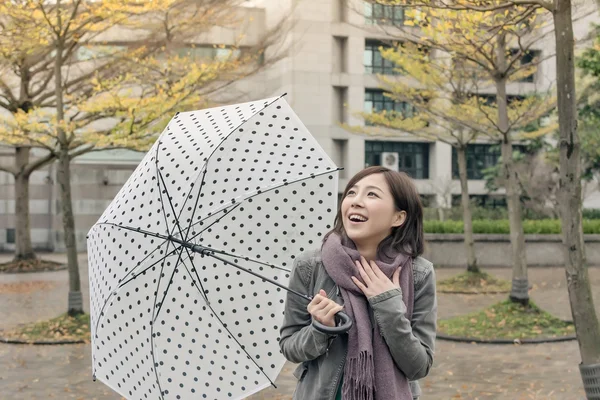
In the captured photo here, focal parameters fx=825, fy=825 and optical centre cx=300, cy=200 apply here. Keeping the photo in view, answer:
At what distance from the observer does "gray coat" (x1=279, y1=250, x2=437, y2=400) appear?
100 inches

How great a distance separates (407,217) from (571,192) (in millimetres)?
3713

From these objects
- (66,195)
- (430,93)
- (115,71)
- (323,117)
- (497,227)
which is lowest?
(497,227)

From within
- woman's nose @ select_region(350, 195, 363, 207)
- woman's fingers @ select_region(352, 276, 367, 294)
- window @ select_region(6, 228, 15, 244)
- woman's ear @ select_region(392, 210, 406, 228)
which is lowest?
window @ select_region(6, 228, 15, 244)

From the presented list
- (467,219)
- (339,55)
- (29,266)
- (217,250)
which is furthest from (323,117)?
(217,250)

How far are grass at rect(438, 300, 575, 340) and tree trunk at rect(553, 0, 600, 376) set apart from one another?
16.1ft

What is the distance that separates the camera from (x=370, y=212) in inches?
108

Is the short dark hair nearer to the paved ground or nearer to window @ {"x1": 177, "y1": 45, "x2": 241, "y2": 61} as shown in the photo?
the paved ground

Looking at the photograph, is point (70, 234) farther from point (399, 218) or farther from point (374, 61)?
point (374, 61)

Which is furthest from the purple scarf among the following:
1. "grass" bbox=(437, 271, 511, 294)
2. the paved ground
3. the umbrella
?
"grass" bbox=(437, 271, 511, 294)

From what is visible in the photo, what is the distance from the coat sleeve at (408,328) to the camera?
2537 mm

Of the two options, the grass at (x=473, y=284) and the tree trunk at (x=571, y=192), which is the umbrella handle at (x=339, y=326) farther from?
the grass at (x=473, y=284)

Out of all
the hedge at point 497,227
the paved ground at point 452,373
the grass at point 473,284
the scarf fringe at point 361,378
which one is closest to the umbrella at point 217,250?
the scarf fringe at point 361,378

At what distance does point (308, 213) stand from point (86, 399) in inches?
185

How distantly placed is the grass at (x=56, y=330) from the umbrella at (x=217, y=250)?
7500 millimetres
